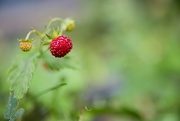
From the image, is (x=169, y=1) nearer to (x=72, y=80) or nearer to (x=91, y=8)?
(x=91, y=8)

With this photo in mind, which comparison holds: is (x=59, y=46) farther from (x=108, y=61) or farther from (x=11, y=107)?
(x=108, y=61)

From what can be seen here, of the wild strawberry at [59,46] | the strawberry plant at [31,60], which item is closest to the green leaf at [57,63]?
the strawberry plant at [31,60]

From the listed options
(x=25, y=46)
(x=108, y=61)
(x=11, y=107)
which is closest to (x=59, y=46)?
(x=25, y=46)

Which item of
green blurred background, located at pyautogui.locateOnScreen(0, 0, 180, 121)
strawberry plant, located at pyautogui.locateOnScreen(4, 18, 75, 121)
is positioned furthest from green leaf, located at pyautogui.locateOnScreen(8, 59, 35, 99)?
green blurred background, located at pyautogui.locateOnScreen(0, 0, 180, 121)

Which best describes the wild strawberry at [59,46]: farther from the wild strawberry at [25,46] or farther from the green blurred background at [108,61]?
the green blurred background at [108,61]

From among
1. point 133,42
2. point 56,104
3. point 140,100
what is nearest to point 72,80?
point 56,104

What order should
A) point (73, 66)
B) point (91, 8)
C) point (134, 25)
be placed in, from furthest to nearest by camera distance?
point (91, 8) → point (134, 25) → point (73, 66)
